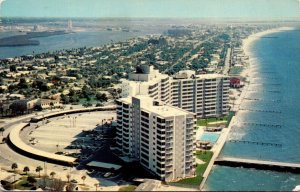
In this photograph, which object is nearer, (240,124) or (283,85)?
(240,124)

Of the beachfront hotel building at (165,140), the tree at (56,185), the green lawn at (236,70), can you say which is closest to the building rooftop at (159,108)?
the beachfront hotel building at (165,140)

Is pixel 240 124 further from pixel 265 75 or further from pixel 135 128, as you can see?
pixel 265 75

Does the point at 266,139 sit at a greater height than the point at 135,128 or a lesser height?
lesser

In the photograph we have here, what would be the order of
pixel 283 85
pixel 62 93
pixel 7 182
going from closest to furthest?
pixel 7 182 < pixel 62 93 < pixel 283 85

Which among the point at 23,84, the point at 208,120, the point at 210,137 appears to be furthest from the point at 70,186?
the point at 23,84

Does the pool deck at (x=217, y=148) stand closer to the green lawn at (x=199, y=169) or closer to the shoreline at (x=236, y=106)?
the shoreline at (x=236, y=106)

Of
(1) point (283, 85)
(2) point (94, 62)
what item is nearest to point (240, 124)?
(1) point (283, 85)

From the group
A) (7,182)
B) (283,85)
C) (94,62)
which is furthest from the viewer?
(94,62)

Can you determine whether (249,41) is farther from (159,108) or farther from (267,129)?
(159,108)
